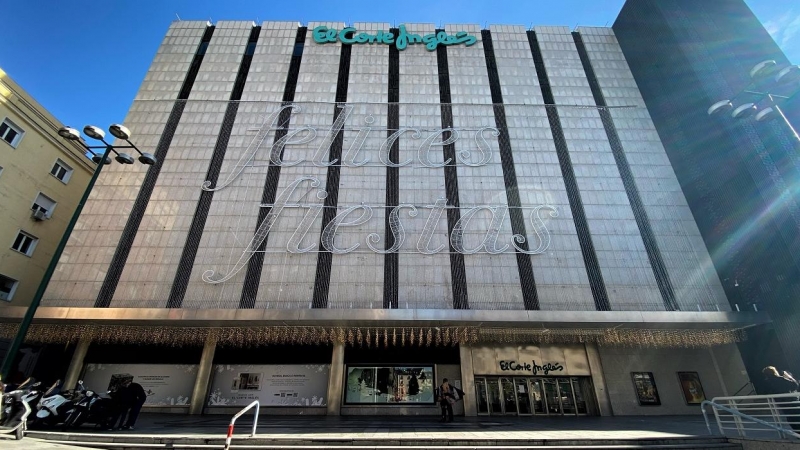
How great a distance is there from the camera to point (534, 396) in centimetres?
1888

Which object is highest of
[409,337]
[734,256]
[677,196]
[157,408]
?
[677,196]

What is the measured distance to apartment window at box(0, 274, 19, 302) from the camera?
64.5 ft

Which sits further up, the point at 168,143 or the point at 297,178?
the point at 168,143

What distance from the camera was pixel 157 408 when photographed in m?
18.2

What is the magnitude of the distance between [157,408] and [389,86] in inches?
939

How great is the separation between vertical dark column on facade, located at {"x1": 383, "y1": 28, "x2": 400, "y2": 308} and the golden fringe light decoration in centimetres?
244

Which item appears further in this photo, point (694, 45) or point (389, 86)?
point (389, 86)

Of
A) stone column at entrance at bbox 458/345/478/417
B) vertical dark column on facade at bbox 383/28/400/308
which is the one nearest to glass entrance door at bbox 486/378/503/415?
stone column at entrance at bbox 458/345/478/417

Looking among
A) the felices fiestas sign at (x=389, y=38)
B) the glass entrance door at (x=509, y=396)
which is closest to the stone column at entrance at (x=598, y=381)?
the glass entrance door at (x=509, y=396)

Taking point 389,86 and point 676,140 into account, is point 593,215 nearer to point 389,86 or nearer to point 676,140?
point 676,140

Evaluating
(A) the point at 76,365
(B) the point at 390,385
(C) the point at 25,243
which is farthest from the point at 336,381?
(C) the point at 25,243

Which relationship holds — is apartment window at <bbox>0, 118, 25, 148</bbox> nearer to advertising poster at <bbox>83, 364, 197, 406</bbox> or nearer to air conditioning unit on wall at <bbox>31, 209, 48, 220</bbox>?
air conditioning unit on wall at <bbox>31, 209, 48, 220</bbox>

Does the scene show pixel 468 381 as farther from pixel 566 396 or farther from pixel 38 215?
pixel 38 215

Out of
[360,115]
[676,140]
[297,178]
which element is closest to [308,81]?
[360,115]
